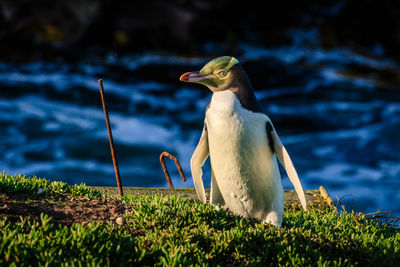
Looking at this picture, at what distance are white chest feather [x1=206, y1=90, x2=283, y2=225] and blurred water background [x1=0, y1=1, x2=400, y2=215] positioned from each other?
9.97 meters

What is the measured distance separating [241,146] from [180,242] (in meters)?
1.06

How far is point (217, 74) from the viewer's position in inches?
168

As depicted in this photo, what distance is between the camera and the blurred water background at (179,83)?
53.4 feet

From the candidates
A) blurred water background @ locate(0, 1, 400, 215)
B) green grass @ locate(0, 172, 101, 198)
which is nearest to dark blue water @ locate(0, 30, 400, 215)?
blurred water background @ locate(0, 1, 400, 215)

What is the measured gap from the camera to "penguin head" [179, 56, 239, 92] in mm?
4242

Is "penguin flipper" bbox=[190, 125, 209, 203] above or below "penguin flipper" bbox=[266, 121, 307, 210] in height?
above

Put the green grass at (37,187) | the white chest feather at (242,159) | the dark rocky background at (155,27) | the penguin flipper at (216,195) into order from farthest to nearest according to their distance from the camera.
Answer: the dark rocky background at (155,27)
the green grass at (37,187)
the penguin flipper at (216,195)
the white chest feather at (242,159)

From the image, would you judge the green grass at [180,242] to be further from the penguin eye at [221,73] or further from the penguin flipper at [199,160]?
the penguin eye at [221,73]

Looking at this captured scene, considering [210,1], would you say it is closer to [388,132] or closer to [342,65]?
[342,65]

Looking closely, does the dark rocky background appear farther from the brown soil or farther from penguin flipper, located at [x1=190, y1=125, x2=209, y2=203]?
the brown soil

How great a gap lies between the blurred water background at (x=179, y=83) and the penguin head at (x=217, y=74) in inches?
413

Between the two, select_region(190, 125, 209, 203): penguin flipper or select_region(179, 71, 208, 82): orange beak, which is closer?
select_region(179, 71, 208, 82): orange beak

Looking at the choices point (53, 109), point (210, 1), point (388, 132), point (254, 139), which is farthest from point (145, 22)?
point (254, 139)

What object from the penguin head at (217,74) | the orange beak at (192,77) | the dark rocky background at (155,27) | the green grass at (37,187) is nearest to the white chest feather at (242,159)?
the penguin head at (217,74)
